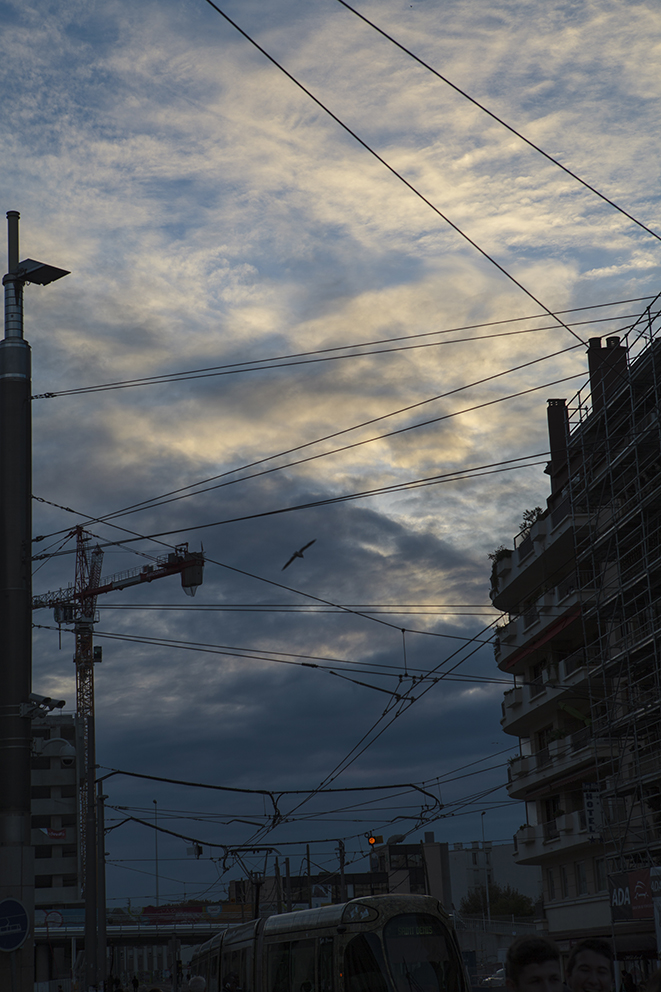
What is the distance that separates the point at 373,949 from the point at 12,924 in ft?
31.6

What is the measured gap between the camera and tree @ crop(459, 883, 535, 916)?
110062 millimetres

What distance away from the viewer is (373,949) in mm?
19453

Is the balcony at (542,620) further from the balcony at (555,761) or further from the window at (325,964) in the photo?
the window at (325,964)

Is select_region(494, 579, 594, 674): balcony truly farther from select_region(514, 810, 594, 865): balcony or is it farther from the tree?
the tree

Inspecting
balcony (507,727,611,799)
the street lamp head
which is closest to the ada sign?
the street lamp head

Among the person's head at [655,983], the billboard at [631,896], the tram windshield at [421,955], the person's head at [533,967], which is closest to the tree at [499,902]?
the billboard at [631,896]

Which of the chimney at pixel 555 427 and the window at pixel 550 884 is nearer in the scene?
the window at pixel 550 884

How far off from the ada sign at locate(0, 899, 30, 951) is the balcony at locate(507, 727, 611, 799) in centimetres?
2872

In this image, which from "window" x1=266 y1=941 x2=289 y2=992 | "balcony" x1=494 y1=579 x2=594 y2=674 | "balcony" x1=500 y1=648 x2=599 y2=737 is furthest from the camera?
"balcony" x1=494 y1=579 x2=594 y2=674

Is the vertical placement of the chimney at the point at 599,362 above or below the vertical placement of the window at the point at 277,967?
above

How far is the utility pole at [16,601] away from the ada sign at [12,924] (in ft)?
1.07

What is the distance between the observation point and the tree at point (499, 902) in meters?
110

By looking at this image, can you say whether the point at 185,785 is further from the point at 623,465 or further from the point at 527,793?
Result: the point at 527,793

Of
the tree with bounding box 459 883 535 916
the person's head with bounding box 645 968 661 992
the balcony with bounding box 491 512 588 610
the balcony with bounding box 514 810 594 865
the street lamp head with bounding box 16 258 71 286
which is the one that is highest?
the balcony with bounding box 491 512 588 610
